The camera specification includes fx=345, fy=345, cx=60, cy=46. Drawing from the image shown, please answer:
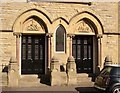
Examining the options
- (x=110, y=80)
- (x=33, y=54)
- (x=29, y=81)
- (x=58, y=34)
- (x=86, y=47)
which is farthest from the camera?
(x=86, y=47)

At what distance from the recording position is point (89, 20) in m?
23.2

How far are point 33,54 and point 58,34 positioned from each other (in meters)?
2.17

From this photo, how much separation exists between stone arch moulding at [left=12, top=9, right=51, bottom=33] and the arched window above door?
81 cm

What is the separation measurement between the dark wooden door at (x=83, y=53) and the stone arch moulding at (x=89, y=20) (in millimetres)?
1015

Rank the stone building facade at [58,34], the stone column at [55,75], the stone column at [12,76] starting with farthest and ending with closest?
the stone building facade at [58,34] < the stone column at [55,75] < the stone column at [12,76]

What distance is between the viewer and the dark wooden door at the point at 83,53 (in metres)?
23.7

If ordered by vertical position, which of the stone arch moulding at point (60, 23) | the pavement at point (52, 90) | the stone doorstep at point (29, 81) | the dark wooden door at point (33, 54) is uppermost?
the stone arch moulding at point (60, 23)

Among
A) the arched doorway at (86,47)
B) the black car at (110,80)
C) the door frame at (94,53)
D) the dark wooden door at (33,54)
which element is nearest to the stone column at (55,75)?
the dark wooden door at (33,54)

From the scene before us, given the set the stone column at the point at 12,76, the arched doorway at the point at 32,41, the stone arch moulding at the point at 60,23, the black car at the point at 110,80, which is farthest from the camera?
the stone arch moulding at the point at 60,23

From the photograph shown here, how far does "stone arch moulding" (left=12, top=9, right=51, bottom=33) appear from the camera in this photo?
22.2 metres

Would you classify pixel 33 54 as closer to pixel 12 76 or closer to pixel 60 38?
pixel 60 38

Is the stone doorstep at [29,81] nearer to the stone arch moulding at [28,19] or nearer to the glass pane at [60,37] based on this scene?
the glass pane at [60,37]

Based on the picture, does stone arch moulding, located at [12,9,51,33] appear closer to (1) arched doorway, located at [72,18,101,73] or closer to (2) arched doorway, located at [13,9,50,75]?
(2) arched doorway, located at [13,9,50,75]

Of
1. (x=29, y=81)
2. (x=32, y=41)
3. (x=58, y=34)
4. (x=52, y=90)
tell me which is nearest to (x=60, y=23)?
(x=58, y=34)
